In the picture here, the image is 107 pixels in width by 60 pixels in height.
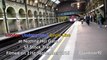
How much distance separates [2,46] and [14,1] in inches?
623

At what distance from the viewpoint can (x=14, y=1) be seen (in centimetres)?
2812

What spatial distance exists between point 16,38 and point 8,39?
1.77 m

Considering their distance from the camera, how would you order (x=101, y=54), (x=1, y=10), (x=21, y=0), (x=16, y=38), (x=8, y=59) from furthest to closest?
(x=21, y=0), (x=1, y=10), (x=16, y=38), (x=8, y=59), (x=101, y=54)

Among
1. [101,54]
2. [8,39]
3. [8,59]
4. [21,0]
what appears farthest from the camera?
[21,0]

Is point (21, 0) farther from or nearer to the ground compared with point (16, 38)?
farther from the ground

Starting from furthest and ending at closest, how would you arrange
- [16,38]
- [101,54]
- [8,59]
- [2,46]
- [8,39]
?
[16,38]
[8,39]
[2,46]
[8,59]
[101,54]

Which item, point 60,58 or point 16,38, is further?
point 16,38

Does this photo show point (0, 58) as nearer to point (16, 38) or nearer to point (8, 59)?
point (8, 59)

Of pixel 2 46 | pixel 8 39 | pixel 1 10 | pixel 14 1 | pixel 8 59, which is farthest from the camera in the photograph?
pixel 14 1

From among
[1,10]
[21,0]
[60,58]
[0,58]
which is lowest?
[0,58]

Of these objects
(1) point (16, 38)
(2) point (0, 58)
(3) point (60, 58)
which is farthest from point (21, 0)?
(3) point (60, 58)

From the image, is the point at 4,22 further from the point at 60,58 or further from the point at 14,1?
the point at 60,58

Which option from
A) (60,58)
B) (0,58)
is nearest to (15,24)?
(0,58)

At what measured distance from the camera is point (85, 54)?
636cm
